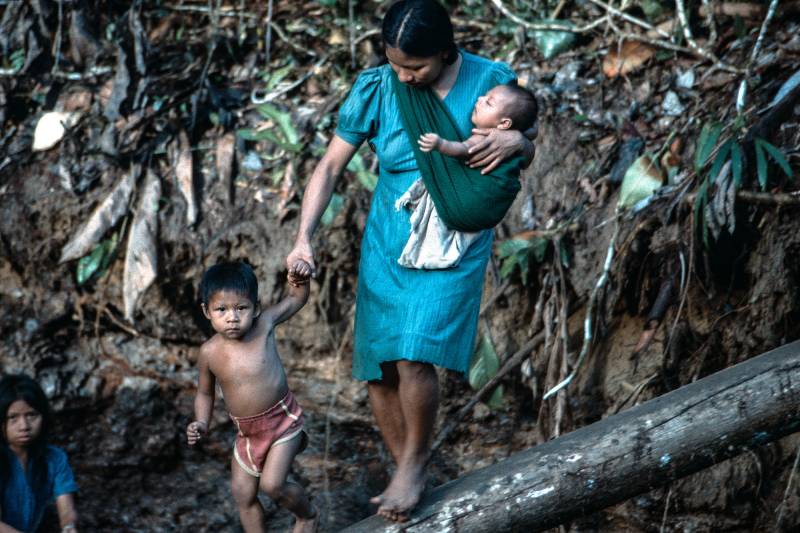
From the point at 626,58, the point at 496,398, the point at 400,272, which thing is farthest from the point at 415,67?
the point at 626,58

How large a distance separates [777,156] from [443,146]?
1927 millimetres

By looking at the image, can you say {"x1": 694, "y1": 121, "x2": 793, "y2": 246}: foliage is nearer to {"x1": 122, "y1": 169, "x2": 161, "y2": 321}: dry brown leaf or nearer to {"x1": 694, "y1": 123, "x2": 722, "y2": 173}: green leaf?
{"x1": 694, "y1": 123, "x2": 722, "y2": 173}: green leaf

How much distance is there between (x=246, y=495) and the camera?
3404mm

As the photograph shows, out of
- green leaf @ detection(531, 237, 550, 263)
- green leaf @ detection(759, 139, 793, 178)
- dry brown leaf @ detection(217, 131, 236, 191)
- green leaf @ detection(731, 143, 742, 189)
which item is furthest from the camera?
dry brown leaf @ detection(217, 131, 236, 191)

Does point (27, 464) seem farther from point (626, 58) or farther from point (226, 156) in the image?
point (626, 58)

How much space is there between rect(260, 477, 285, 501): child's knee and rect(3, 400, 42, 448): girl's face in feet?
3.60

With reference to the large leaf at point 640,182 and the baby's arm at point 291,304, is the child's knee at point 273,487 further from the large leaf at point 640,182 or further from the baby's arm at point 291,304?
the large leaf at point 640,182

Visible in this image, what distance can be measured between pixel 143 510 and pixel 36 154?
2.02m

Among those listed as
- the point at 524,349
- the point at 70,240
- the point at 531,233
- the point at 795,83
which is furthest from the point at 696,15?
the point at 70,240

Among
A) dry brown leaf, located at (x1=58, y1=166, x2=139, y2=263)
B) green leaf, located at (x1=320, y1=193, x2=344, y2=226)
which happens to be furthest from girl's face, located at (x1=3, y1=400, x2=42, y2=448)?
green leaf, located at (x1=320, y1=193, x2=344, y2=226)

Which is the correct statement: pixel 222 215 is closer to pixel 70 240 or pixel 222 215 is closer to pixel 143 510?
pixel 70 240

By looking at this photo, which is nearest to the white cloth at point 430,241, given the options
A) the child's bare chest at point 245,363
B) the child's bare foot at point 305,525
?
the child's bare chest at point 245,363

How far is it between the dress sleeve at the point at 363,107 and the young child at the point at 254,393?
523mm

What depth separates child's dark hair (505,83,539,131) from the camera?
310cm
